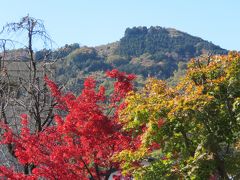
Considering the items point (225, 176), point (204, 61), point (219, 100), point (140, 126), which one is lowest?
point (225, 176)

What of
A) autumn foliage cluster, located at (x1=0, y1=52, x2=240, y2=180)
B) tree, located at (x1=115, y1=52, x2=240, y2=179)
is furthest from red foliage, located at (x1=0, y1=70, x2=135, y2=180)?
tree, located at (x1=115, y1=52, x2=240, y2=179)

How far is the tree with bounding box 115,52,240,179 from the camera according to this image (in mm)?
9062

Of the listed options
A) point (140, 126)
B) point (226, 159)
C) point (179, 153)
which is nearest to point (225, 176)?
point (226, 159)

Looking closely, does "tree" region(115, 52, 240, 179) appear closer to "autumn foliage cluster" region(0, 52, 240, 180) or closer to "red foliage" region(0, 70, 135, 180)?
"autumn foliage cluster" region(0, 52, 240, 180)

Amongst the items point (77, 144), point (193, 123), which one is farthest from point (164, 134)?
point (77, 144)

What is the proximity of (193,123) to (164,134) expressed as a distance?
2.20 feet

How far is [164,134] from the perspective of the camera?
9539mm

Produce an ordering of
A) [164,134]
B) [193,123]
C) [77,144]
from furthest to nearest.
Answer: [77,144]
[164,134]
[193,123]

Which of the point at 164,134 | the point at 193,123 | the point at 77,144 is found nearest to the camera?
the point at 193,123

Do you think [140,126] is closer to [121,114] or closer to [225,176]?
[121,114]

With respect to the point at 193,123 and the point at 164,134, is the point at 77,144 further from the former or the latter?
the point at 193,123

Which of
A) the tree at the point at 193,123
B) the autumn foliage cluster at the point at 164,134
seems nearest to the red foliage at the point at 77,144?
the autumn foliage cluster at the point at 164,134

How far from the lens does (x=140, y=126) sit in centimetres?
1094

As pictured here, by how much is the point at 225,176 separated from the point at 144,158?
1.79m
